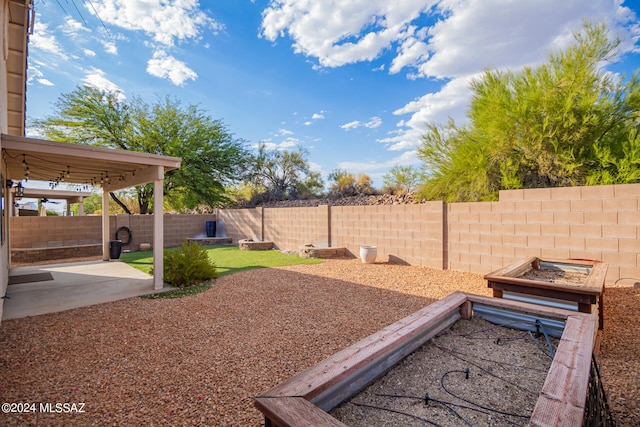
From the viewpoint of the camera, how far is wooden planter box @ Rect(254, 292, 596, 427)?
4.17ft

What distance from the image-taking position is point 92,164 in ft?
20.5

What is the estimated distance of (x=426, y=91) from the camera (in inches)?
444

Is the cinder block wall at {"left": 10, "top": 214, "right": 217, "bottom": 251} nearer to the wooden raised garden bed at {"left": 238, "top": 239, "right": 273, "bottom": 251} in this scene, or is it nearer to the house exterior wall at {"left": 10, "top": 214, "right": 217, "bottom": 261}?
the house exterior wall at {"left": 10, "top": 214, "right": 217, "bottom": 261}

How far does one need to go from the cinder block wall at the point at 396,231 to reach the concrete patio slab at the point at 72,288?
5625 millimetres

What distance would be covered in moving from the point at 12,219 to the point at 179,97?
8.71 meters

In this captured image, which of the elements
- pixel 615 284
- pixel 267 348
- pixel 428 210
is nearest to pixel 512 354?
pixel 267 348

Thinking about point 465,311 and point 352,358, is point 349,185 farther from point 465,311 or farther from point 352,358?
point 352,358

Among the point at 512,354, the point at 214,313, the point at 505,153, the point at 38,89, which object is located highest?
the point at 38,89

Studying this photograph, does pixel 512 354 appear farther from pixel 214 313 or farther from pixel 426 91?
pixel 426 91

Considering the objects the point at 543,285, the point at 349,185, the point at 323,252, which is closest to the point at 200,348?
the point at 543,285

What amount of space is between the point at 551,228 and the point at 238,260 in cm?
789

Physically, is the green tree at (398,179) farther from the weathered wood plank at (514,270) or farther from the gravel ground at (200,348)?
the weathered wood plank at (514,270)

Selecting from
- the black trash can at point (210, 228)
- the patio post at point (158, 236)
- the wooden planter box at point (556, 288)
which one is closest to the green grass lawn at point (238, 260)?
the patio post at point (158, 236)

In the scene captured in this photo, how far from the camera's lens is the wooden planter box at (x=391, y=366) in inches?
50.1
